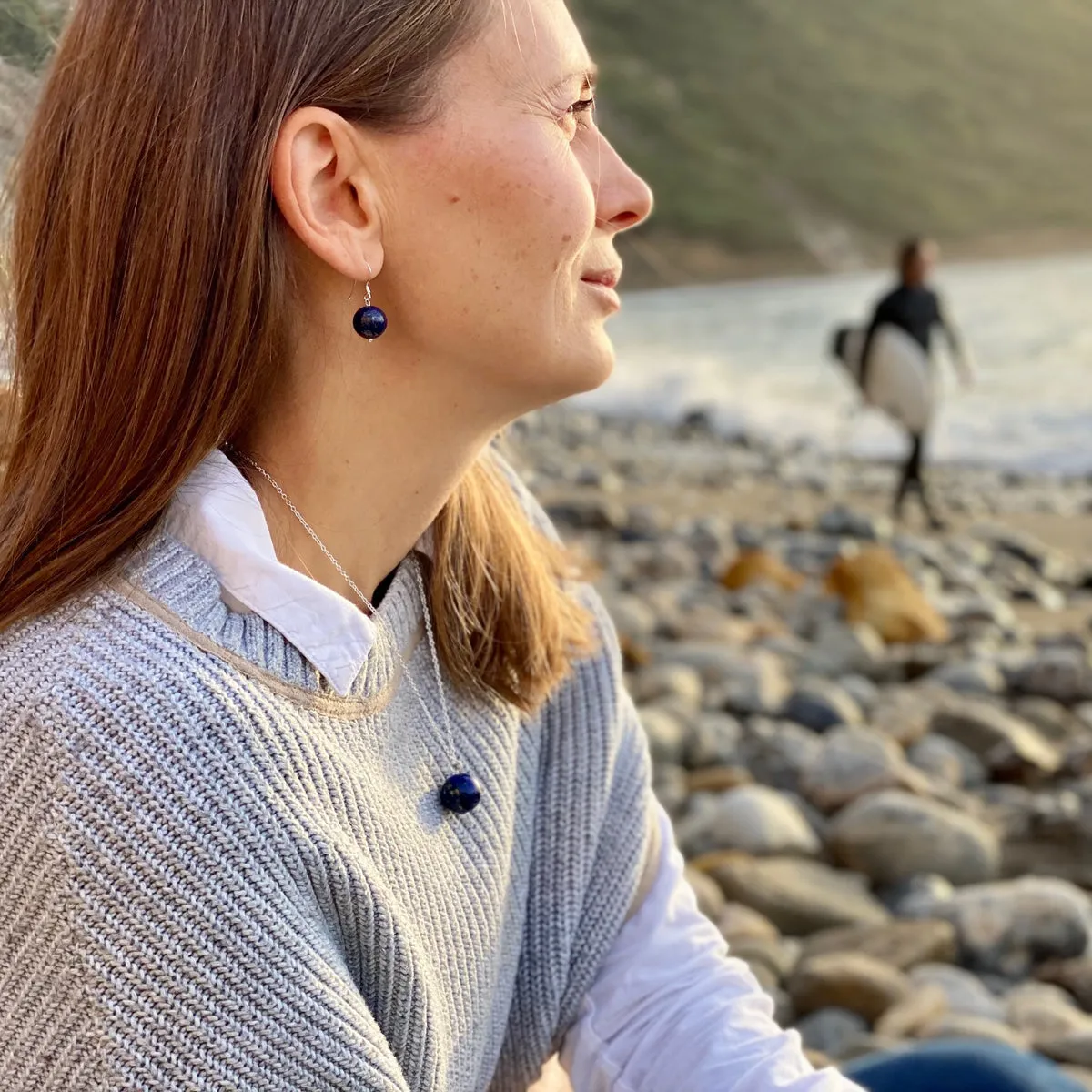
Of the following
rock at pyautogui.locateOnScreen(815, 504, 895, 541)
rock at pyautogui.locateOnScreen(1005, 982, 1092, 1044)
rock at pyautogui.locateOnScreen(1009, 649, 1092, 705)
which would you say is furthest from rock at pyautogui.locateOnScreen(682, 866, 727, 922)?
rock at pyautogui.locateOnScreen(815, 504, 895, 541)

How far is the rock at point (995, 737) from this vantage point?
3533 millimetres

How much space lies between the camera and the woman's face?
3.40ft

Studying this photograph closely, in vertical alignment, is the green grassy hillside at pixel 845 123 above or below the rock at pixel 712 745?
below

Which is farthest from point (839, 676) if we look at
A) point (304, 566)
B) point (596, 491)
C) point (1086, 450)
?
point (1086, 450)

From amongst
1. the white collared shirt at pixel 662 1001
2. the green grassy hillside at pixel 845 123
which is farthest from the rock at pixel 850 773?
the green grassy hillside at pixel 845 123

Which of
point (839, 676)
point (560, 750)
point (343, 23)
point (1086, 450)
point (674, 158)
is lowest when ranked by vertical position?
point (674, 158)

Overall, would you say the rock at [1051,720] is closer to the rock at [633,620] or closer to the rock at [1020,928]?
the rock at [633,620]

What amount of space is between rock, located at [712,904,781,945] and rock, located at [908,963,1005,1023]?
276 millimetres

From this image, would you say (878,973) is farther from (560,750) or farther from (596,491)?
(596,491)

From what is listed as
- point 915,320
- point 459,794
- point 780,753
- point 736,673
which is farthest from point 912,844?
point 915,320

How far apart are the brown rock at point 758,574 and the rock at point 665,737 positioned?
210cm

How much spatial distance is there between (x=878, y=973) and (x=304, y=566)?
1.65 m

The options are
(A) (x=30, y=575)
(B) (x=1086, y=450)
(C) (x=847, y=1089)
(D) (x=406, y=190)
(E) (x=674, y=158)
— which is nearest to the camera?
(A) (x=30, y=575)

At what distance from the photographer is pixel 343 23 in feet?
3.26
